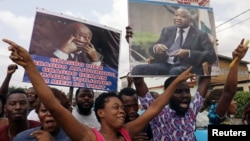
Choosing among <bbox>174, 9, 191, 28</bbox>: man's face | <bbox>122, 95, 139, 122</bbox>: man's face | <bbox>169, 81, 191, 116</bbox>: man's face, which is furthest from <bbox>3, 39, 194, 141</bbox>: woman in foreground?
<bbox>174, 9, 191, 28</bbox>: man's face

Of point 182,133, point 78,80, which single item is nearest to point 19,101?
point 78,80

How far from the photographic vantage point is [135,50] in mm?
3484

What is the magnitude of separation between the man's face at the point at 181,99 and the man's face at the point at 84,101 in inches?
47.6

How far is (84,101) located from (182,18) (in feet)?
5.33

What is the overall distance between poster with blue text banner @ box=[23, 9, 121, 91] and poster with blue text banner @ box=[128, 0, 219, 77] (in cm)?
103

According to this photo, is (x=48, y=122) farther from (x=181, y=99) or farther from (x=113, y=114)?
(x=181, y=99)

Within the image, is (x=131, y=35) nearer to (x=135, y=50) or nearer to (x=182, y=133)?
(x=135, y=50)

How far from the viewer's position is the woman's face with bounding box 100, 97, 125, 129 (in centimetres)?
260

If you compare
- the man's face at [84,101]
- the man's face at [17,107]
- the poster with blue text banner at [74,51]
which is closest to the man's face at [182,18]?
the poster with blue text banner at [74,51]

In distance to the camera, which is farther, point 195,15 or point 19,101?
point 195,15

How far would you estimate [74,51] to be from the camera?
4.31 meters

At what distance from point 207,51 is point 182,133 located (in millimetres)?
1066

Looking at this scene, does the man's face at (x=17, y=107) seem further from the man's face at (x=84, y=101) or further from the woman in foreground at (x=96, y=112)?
the woman in foreground at (x=96, y=112)

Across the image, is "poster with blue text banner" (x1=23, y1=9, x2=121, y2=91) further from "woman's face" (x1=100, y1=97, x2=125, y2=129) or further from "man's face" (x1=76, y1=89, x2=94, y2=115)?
"woman's face" (x1=100, y1=97, x2=125, y2=129)
